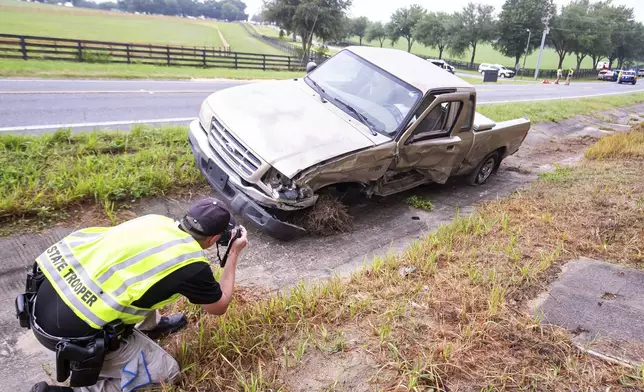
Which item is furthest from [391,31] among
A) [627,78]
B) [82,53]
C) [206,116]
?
[206,116]

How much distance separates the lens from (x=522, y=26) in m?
61.1

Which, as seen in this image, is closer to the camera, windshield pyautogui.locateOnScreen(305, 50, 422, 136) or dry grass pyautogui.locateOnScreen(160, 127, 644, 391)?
dry grass pyautogui.locateOnScreen(160, 127, 644, 391)

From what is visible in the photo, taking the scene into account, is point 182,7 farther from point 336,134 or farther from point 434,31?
point 336,134

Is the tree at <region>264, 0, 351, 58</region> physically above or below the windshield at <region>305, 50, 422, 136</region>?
above

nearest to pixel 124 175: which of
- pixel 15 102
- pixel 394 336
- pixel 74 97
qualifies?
pixel 394 336

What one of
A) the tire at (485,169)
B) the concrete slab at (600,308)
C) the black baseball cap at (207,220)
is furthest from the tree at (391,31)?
the black baseball cap at (207,220)

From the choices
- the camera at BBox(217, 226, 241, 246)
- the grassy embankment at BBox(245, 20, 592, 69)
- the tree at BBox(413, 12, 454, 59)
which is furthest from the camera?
the grassy embankment at BBox(245, 20, 592, 69)

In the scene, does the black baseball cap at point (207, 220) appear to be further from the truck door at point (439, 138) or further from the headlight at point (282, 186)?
the truck door at point (439, 138)

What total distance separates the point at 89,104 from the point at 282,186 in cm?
664

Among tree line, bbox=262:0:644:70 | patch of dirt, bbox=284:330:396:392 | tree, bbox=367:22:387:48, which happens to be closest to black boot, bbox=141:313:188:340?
patch of dirt, bbox=284:330:396:392

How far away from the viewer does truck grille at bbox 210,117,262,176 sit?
4285mm

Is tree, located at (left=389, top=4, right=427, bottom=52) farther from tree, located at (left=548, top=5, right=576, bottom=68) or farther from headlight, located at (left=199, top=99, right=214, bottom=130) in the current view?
headlight, located at (left=199, top=99, right=214, bottom=130)

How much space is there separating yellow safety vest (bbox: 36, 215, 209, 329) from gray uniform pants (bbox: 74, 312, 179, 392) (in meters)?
0.28

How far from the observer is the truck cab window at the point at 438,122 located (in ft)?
17.4
